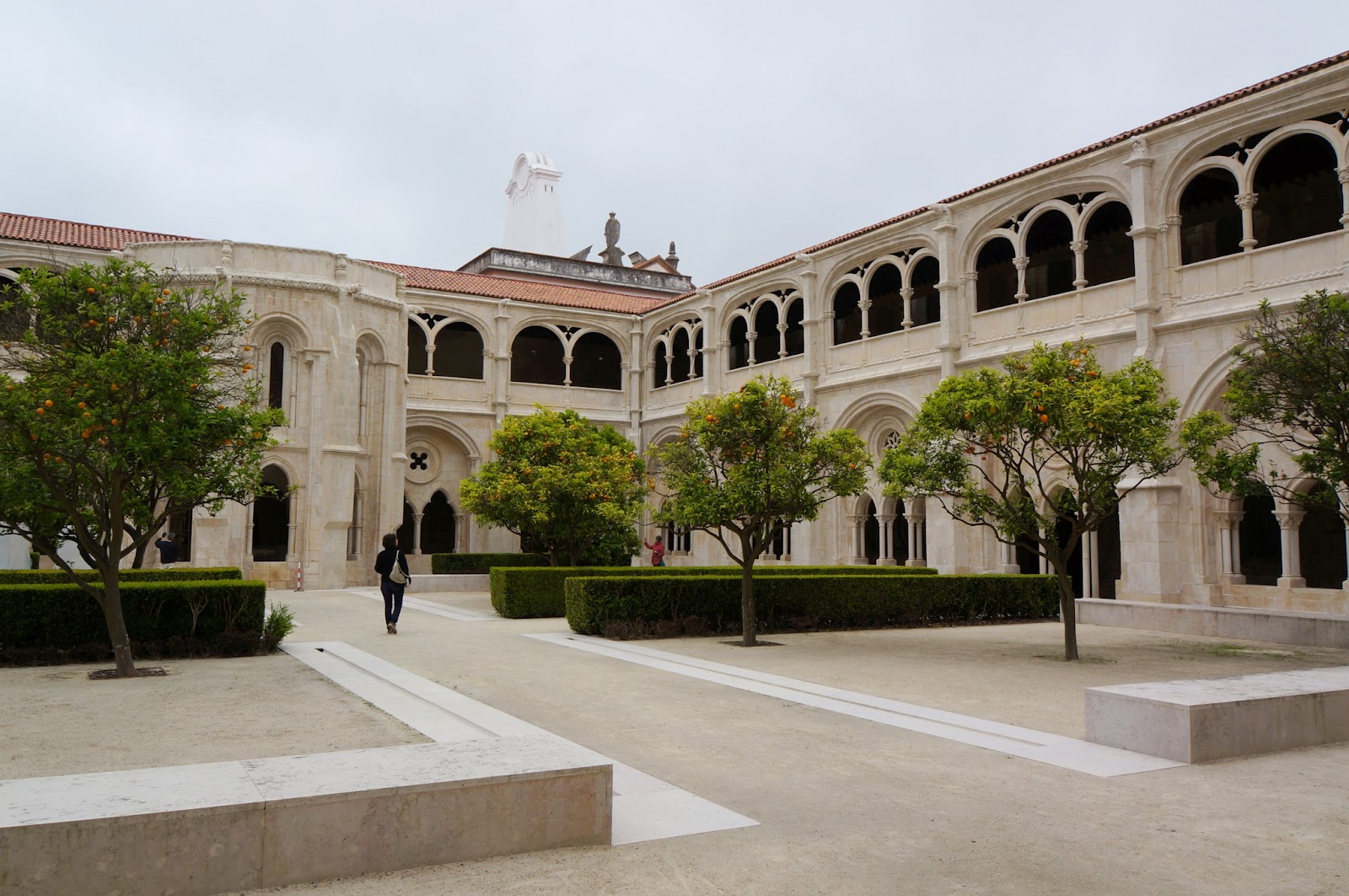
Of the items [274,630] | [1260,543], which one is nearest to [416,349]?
[274,630]

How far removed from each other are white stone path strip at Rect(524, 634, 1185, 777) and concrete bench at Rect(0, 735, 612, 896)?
384 cm

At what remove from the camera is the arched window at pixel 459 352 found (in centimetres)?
3612

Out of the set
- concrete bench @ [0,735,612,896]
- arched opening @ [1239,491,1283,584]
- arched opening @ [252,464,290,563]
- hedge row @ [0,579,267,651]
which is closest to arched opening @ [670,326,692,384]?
arched opening @ [252,464,290,563]

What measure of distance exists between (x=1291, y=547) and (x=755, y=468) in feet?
36.7

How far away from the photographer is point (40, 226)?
2970cm

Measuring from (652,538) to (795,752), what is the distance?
29.1 metres

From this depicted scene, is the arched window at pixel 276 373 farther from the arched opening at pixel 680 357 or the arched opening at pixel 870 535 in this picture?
the arched opening at pixel 870 535

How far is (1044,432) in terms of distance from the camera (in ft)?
46.0

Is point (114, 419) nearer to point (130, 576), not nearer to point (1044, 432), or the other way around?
point (130, 576)

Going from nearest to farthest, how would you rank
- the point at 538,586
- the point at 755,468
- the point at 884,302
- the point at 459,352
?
the point at 755,468
the point at 538,586
the point at 884,302
the point at 459,352

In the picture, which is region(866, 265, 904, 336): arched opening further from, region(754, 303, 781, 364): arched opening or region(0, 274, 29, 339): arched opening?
region(0, 274, 29, 339): arched opening

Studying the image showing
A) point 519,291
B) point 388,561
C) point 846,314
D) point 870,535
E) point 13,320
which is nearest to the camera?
point 13,320

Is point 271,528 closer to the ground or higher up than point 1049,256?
closer to the ground

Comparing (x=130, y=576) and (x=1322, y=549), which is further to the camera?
(x=1322, y=549)
